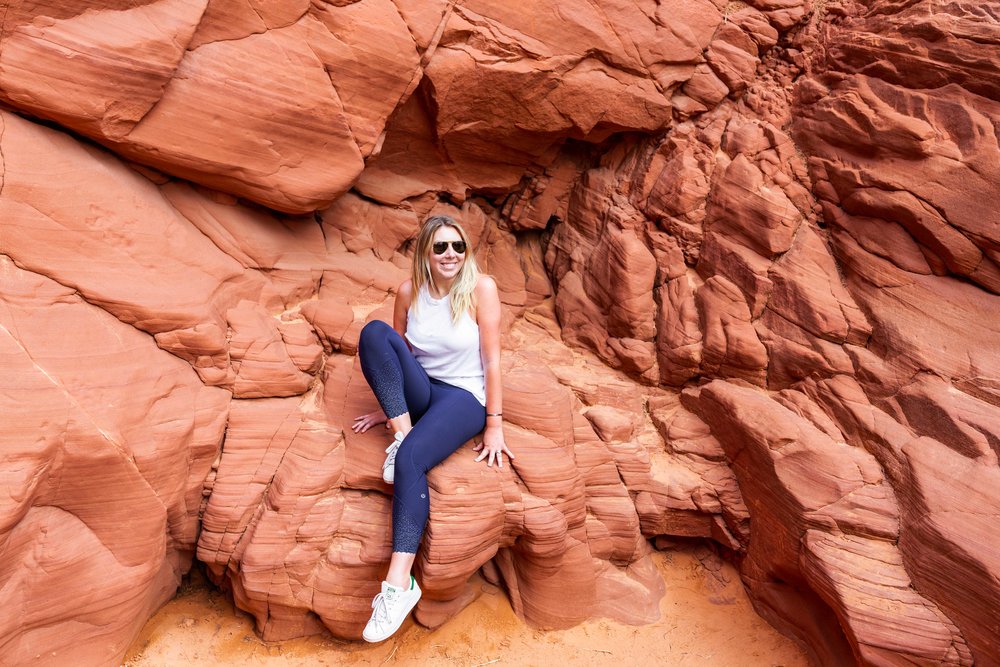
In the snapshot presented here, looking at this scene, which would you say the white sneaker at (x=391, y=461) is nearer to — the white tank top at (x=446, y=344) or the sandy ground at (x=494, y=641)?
the white tank top at (x=446, y=344)

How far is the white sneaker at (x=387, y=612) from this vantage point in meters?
3.09

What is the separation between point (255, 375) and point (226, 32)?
2.09 m

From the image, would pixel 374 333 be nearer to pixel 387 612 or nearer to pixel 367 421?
pixel 367 421

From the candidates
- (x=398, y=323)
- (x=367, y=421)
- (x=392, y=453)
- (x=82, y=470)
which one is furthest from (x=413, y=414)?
(x=82, y=470)

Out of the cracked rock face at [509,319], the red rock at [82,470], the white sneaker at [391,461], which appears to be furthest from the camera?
the white sneaker at [391,461]

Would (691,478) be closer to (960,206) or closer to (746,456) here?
(746,456)

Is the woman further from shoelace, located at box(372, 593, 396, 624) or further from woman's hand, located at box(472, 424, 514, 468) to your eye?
shoelace, located at box(372, 593, 396, 624)

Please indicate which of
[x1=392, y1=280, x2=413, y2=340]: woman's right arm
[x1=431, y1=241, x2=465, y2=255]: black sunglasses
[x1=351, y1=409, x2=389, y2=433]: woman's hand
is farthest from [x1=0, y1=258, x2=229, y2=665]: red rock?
[x1=431, y1=241, x2=465, y2=255]: black sunglasses

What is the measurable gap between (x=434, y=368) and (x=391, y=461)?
0.61 meters

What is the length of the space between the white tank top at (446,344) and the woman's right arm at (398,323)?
0.29 feet

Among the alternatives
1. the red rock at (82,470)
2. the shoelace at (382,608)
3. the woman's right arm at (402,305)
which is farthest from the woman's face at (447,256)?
the shoelace at (382,608)

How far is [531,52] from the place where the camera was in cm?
475

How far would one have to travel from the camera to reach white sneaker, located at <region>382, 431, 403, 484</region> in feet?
11.7

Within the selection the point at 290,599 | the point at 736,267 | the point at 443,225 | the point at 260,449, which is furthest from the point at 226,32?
the point at 736,267
